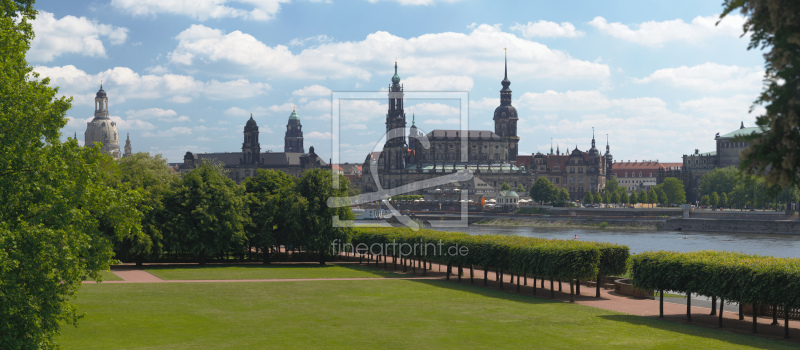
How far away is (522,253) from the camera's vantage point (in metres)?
38.2

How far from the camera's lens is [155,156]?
7888 centimetres

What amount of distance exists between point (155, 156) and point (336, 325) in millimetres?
57644

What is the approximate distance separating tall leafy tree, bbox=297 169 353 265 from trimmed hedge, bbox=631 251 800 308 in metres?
26.0

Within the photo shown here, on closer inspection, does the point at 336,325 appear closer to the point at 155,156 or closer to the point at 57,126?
the point at 57,126

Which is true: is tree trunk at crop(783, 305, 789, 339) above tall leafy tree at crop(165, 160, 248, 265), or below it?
below

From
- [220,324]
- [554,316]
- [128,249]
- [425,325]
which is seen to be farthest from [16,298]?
[128,249]

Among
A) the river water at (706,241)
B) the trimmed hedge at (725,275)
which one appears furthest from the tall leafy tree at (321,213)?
the river water at (706,241)

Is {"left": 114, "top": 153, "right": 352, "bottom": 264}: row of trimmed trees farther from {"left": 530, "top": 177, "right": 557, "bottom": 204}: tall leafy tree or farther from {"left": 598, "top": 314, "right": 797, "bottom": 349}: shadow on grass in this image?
{"left": 530, "top": 177, "right": 557, "bottom": 204}: tall leafy tree

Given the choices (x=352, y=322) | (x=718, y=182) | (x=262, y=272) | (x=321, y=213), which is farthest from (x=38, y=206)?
(x=718, y=182)

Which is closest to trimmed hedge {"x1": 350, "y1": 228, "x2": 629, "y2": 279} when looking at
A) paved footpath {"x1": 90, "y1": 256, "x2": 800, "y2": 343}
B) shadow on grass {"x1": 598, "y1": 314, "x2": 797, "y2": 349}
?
paved footpath {"x1": 90, "y1": 256, "x2": 800, "y2": 343}

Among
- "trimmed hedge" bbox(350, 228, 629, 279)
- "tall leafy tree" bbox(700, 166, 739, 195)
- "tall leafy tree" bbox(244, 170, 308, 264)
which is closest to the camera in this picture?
"trimmed hedge" bbox(350, 228, 629, 279)

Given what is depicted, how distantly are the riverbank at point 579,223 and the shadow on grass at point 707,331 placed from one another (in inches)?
3642

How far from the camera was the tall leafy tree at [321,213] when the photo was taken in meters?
53.5

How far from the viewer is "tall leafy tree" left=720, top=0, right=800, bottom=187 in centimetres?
798
